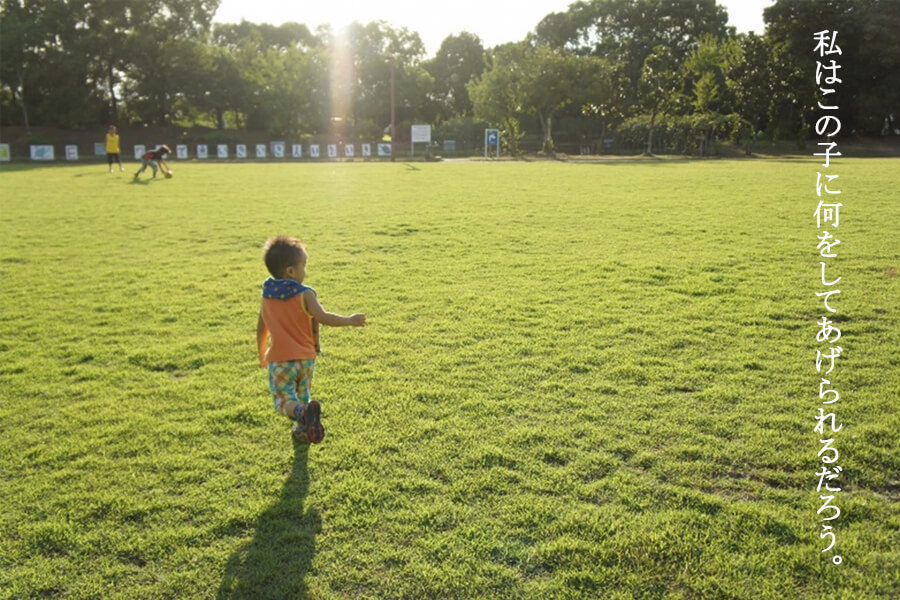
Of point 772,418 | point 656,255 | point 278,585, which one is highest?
point 656,255

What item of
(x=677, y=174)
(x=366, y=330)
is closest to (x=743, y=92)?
(x=677, y=174)

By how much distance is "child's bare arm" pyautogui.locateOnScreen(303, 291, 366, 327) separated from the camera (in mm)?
3299

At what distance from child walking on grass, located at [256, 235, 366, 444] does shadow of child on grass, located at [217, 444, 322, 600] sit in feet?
1.44

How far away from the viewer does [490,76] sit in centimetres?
4078

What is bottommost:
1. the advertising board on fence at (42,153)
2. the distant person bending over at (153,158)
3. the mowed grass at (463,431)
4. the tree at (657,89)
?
the mowed grass at (463,431)

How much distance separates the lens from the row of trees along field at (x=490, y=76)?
3741cm

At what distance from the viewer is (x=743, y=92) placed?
3791 cm

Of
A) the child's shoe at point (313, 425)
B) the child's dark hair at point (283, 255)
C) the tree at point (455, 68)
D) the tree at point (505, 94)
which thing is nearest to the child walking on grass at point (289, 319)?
the child's dark hair at point (283, 255)

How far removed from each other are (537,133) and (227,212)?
3943cm

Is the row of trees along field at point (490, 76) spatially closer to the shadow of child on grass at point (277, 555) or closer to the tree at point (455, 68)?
the tree at point (455, 68)

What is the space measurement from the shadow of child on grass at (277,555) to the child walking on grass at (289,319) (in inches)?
17.3

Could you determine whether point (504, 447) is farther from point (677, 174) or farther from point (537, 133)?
point (537, 133)

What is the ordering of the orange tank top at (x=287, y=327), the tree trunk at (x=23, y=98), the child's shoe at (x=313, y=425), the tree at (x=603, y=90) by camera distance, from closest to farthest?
the child's shoe at (x=313, y=425)
the orange tank top at (x=287, y=327)
the tree at (x=603, y=90)
the tree trunk at (x=23, y=98)

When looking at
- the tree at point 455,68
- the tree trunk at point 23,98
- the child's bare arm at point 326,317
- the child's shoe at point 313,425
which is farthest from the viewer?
the tree at point 455,68
